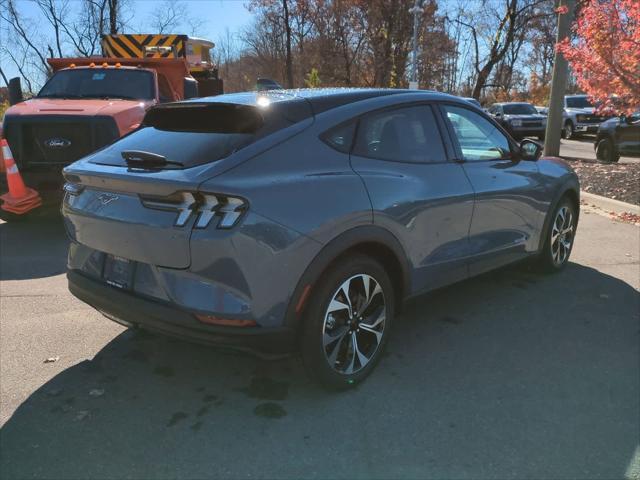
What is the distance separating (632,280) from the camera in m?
5.24

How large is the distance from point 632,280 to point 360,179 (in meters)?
3.52

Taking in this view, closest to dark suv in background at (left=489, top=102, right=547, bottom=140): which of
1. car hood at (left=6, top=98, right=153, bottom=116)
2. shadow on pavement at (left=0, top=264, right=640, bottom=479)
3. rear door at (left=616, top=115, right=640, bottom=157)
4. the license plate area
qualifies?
rear door at (left=616, top=115, right=640, bottom=157)

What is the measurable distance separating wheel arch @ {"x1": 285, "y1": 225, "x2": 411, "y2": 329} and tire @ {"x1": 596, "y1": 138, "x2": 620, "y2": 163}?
1188cm

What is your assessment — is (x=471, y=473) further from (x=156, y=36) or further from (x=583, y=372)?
(x=156, y=36)

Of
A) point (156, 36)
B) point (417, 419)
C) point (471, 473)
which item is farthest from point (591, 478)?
point (156, 36)

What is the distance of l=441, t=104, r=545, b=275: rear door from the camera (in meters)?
4.06

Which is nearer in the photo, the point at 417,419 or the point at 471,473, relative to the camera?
the point at 471,473

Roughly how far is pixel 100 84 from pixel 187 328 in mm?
6344

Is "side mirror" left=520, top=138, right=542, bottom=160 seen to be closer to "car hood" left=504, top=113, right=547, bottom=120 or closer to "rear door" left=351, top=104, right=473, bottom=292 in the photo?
"rear door" left=351, top=104, right=473, bottom=292

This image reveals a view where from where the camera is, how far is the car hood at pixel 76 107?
682 centimetres

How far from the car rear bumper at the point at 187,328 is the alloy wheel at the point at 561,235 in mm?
3353

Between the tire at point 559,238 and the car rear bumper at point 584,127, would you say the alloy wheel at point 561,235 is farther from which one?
the car rear bumper at point 584,127

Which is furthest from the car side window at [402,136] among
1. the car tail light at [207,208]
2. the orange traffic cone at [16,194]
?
the orange traffic cone at [16,194]

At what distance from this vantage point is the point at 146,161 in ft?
9.68
